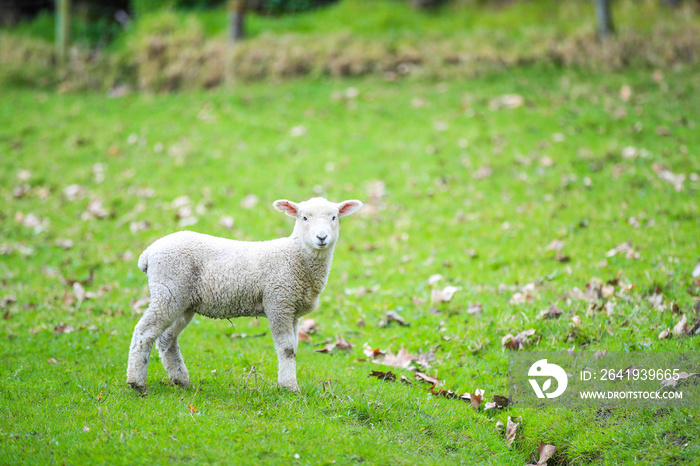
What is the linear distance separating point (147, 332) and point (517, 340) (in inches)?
156

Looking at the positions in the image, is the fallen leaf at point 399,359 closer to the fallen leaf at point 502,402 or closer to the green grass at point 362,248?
the green grass at point 362,248

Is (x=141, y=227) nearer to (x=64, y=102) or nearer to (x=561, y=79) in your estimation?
(x=64, y=102)

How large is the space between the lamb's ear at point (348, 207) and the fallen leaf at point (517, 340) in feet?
7.82

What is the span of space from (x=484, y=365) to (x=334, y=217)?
2.42 metres

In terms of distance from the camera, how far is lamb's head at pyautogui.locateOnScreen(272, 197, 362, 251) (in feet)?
18.1

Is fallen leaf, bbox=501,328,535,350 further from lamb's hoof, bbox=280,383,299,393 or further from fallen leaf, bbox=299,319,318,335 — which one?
lamb's hoof, bbox=280,383,299,393

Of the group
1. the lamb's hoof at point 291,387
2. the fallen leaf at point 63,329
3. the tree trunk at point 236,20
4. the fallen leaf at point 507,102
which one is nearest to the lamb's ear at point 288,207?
the lamb's hoof at point 291,387

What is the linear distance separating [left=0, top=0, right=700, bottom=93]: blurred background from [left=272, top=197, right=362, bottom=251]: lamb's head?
473 inches

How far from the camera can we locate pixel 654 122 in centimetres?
1310

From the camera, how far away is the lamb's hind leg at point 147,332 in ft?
18.2

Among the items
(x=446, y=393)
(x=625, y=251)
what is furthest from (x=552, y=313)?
(x=625, y=251)

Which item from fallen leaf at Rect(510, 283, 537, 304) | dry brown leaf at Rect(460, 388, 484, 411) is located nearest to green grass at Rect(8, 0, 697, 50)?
fallen leaf at Rect(510, 283, 537, 304)

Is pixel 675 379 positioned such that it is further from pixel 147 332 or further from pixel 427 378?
pixel 147 332

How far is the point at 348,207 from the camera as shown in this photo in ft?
19.9
